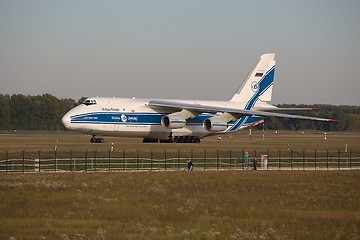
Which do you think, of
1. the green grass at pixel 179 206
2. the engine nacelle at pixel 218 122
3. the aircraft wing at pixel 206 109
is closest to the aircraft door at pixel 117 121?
the aircraft wing at pixel 206 109

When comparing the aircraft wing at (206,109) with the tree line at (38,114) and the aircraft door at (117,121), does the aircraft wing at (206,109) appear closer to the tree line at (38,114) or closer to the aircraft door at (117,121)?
the aircraft door at (117,121)

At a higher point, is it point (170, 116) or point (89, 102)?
point (89, 102)

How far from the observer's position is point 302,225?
2673 centimetres

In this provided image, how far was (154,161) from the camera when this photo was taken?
166 feet

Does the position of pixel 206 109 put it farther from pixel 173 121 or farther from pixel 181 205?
pixel 181 205

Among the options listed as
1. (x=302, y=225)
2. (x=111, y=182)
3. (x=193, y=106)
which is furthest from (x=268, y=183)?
(x=193, y=106)

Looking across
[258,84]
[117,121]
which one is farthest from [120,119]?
[258,84]

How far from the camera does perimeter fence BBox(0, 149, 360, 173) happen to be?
152 feet

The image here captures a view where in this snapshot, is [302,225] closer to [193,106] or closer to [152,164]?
[152,164]

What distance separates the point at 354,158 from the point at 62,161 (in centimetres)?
2075

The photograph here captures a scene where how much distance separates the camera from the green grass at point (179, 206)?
975 inches

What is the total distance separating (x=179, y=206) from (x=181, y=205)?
12.0 inches

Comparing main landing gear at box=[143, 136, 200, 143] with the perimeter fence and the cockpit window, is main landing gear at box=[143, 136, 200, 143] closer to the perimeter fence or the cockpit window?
the cockpit window

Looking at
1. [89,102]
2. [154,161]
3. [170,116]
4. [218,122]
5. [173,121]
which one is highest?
[89,102]
